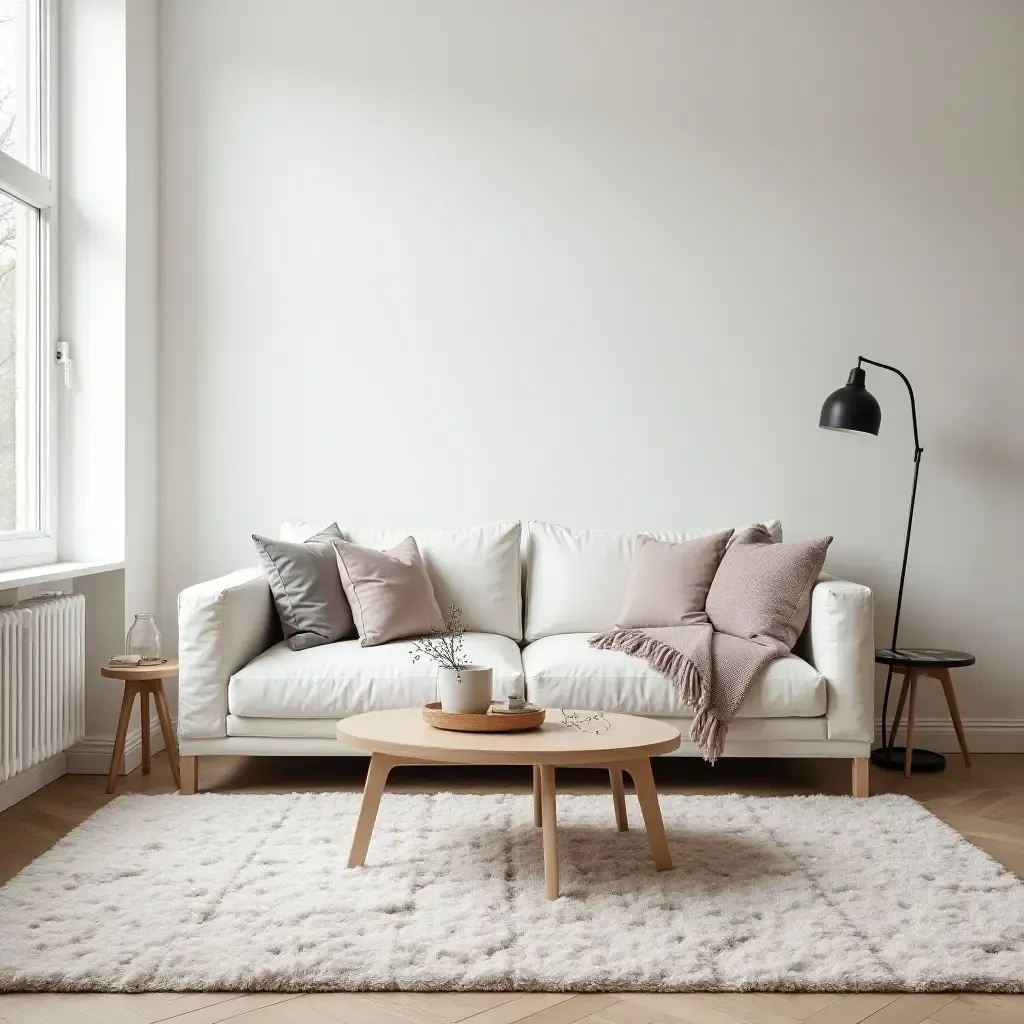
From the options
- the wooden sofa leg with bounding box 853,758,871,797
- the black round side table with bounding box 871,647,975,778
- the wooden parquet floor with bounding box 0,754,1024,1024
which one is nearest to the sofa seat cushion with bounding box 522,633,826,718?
the wooden sofa leg with bounding box 853,758,871,797

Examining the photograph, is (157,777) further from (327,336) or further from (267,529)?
(327,336)

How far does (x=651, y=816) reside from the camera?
9.16ft

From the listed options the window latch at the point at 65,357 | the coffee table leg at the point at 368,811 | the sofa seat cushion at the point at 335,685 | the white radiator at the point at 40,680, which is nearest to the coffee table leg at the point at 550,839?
the coffee table leg at the point at 368,811

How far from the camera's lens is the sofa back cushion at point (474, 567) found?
422 cm

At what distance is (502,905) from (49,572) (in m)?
1.99

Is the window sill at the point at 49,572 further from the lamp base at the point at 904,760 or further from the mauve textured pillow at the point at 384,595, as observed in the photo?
the lamp base at the point at 904,760

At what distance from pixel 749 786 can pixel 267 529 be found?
86.4 inches

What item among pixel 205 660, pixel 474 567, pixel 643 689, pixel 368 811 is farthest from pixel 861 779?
pixel 205 660

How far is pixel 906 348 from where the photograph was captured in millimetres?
4539

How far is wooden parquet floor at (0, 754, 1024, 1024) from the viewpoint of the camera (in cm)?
204

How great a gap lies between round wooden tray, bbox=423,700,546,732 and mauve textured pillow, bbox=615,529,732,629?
118 centimetres

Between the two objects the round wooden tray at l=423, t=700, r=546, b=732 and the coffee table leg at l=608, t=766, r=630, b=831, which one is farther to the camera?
the coffee table leg at l=608, t=766, r=630, b=831

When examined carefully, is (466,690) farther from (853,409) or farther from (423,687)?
(853,409)

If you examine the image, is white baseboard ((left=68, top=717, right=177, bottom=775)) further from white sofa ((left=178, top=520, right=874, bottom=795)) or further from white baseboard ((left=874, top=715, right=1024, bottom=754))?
white baseboard ((left=874, top=715, right=1024, bottom=754))
